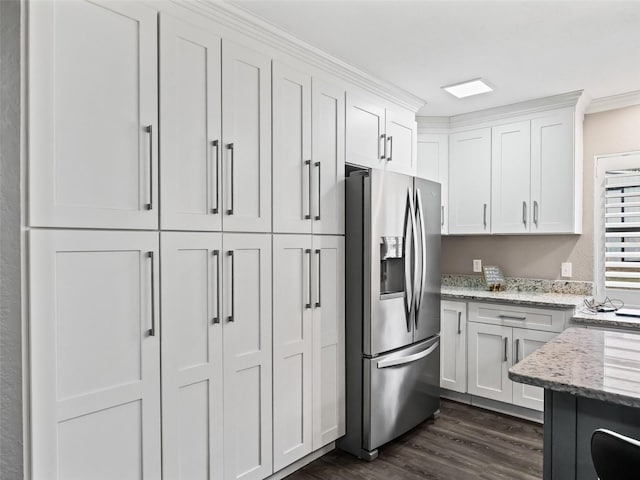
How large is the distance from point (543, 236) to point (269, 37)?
2.93 m

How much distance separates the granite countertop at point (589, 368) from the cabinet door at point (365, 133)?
5.40 feet

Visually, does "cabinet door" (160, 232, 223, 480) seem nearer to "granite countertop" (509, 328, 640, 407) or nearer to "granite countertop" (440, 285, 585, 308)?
"granite countertop" (509, 328, 640, 407)

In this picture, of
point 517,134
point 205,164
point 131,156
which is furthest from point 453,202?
point 131,156

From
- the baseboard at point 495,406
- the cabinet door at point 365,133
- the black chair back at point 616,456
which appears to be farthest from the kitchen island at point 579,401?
the baseboard at point 495,406

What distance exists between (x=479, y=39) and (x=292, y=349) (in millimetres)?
2063

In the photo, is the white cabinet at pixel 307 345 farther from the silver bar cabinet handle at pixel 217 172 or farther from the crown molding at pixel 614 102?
the crown molding at pixel 614 102

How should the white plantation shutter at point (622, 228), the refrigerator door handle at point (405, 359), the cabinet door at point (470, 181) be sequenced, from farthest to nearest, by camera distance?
the cabinet door at point (470, 181)
the white plantation shutter at point (622, 228)
the refrigerator door handle at point (405, 359)

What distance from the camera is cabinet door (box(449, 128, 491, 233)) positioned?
3852mm

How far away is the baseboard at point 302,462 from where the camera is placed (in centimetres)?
248

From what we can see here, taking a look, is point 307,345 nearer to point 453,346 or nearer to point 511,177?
point 453,346

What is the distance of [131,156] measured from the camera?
5.73 feet

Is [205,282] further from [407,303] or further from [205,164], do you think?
[407,303]

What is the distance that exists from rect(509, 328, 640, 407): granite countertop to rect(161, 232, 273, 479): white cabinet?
126cm

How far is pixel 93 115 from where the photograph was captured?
1629 millimetres
